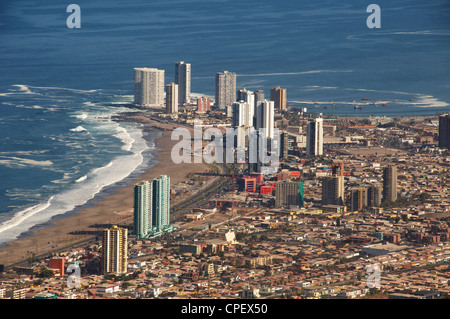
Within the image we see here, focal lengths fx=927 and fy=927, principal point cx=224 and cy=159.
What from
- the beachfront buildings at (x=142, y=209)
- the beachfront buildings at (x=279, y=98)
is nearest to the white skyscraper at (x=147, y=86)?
the beachfront buildings at (x=279, y=98)

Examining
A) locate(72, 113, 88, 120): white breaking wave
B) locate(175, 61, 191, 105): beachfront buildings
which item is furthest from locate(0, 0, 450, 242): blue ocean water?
locate(175, 61, 191, 105): beachfront buildings

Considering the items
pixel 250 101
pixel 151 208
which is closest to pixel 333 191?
pixel 151 208

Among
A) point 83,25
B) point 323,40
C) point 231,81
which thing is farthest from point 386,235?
point 83,25

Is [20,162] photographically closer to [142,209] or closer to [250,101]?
[142,209]

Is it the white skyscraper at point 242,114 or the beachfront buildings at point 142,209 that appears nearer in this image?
the beachfront buildings at point 142,209

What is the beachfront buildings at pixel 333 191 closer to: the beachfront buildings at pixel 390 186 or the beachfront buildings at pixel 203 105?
the beachfront buildings at pixel 390 186

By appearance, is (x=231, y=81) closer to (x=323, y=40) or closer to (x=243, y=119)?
(x=243, y=119)
